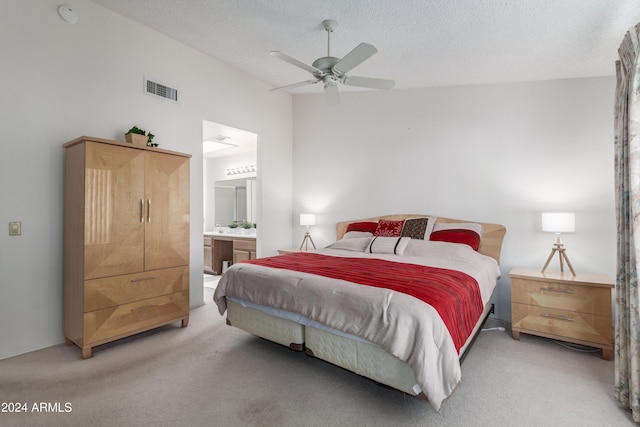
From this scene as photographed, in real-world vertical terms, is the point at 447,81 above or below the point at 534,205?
above

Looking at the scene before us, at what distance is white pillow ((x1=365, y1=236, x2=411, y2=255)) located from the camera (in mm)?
3516

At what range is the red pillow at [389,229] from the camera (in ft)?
12.8

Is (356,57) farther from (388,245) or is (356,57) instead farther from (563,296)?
(563,296)

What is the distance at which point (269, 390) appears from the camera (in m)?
2.09

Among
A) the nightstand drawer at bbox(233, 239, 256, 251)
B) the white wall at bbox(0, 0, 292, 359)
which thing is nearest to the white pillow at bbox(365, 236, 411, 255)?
the nightstand drawer at bbox(233, 239, 256, 251)

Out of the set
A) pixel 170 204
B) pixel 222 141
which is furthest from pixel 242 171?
pixel 170 204

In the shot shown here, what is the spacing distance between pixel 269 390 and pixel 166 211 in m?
1.92

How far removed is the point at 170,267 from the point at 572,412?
10.7 feet

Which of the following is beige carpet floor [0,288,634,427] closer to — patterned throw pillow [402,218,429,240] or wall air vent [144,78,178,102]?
patterned throw pillow [402,218,429,240]

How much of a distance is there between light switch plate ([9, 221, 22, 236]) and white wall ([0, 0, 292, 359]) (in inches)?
1.2

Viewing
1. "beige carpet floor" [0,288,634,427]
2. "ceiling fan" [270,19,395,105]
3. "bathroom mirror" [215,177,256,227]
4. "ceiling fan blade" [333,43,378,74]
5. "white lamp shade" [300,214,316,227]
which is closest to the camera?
"beige carpet floor" [0,288,634,427]

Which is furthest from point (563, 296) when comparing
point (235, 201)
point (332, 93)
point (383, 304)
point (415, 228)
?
point (235, 201)

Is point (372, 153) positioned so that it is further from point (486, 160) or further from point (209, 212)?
point (209, 212)

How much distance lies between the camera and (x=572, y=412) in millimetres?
1871
